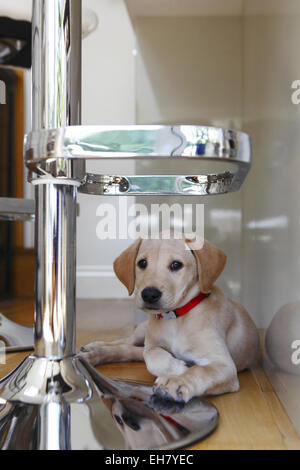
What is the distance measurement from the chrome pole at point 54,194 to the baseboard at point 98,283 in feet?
1.91

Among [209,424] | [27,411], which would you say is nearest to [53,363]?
[27,411]

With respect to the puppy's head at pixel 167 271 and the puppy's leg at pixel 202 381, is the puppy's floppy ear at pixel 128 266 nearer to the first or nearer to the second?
the puppy's head at pixel 167 271

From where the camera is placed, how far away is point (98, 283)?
125cm

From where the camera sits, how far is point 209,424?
2.13ft

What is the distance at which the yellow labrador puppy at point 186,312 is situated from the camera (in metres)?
0.83

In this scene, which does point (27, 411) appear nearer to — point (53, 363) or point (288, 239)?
point (53, 363)

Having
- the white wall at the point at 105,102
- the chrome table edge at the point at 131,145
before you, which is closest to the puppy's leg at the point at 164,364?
the white wall at the point at 105,102

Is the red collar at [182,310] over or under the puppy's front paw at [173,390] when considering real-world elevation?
over

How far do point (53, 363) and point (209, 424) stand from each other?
226mm

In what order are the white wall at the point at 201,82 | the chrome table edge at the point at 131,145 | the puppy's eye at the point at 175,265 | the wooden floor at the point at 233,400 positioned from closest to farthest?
the chrome table edge at the point at 131,145 → the wooden floor at the point at 233,400 → the puppy's eye at the point at 175,265 → the white wall at the point at 201,82

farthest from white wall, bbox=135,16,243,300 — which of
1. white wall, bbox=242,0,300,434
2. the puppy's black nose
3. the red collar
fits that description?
the puppy's black nose

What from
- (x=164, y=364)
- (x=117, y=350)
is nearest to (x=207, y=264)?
(x=164, y=364)

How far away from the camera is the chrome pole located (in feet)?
1.88

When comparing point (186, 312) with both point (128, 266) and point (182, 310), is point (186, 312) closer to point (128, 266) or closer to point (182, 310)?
point (182, 310)
